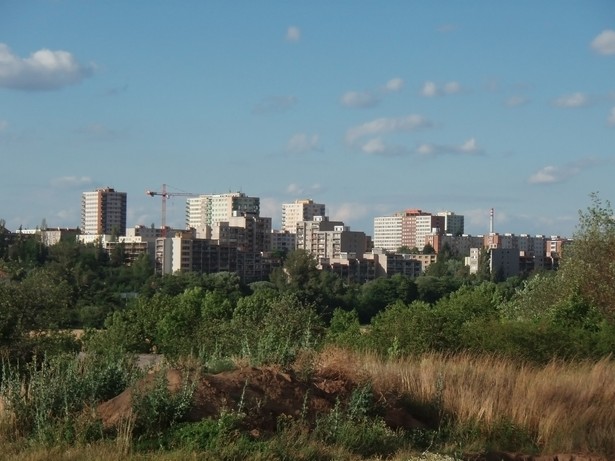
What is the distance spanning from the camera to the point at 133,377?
11820 millimetres

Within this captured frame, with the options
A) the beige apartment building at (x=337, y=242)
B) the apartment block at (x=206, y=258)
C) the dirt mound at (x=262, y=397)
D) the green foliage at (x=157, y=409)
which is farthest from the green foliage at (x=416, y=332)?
the beige apartment building at (x=337, y=242)

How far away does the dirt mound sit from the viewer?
1077 cm

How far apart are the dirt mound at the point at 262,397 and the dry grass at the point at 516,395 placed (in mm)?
573

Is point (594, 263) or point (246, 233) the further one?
point (246, 233)

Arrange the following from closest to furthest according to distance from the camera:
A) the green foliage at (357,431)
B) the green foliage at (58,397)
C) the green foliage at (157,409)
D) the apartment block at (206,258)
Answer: the green foliage at (58,397) < the green foliage at (157,409) < the green foliage at (357,431) < the apartment block at (206,258)

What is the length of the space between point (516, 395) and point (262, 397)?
14.2 feet

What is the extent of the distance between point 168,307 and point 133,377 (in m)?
34.7

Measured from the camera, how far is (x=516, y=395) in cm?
1396

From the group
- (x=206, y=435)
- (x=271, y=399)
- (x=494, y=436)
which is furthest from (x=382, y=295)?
(x=206, y=435)

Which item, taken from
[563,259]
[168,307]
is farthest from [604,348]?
[168,307]

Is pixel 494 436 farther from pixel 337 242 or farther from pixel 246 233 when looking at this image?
pixel 337 242

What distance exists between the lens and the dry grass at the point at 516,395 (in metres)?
13.0

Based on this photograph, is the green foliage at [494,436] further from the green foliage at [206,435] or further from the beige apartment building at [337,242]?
the beige apartment building at [337,242]

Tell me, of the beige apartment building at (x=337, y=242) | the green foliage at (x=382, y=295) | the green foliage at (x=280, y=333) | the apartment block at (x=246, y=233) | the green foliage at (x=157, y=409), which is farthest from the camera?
the beige apartment building at (x=337, y=242)
